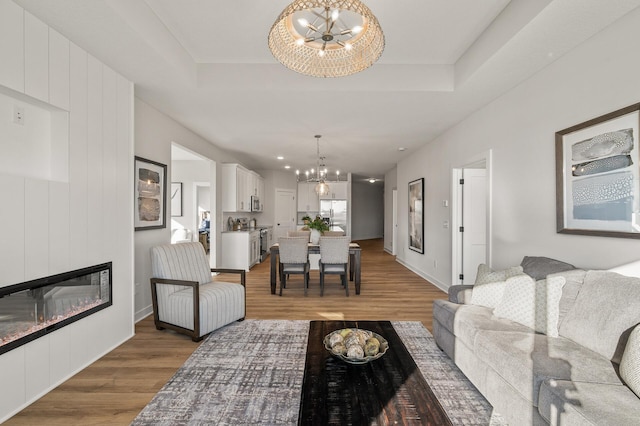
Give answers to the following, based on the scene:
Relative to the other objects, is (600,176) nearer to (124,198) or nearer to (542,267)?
(542,267)

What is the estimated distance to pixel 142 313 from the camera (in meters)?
3.80

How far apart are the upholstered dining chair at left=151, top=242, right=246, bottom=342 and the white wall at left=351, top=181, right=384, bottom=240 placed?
989 cm

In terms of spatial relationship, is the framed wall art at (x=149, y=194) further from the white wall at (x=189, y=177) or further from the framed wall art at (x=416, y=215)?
the framed wall art at (x=416, y=215)

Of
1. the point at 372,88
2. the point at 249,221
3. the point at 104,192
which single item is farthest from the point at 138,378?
the point at 249,221

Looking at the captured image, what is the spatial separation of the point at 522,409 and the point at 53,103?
3682 mm

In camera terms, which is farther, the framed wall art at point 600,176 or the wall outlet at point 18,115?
the wall outlet at point 18,115

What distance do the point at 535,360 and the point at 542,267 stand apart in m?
0.97

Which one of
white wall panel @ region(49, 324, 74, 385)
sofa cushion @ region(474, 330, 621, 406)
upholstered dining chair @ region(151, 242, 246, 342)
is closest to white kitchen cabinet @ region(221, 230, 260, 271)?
upholstered dining chair @ region(151, 242, 246, 342)

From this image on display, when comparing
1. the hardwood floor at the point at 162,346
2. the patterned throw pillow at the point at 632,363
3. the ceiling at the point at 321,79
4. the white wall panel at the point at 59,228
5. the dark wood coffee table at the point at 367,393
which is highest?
the ceiling at the point at 321,79

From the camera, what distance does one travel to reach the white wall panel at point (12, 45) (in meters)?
1.97

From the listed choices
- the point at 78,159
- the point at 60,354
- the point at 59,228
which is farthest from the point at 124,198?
the point at 60,354

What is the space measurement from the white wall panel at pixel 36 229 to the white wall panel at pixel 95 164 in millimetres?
413

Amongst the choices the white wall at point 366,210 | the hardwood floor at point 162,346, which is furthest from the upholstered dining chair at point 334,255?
the white wall at point 366,210

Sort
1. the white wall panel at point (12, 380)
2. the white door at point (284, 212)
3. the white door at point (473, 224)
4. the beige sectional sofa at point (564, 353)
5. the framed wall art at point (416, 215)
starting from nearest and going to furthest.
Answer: the beige sectional sofa at point (564, 353) < the white wall panel at point (12, 380) < the white door at point (473, 224) < the framed wall art at point (416, 215) < the white door at point (284, 212)
